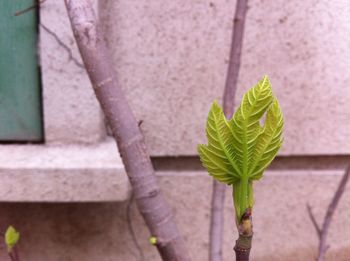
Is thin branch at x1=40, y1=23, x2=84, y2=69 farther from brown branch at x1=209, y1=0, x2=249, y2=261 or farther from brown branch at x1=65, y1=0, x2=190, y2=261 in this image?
brown branch at x1=65, y1=0, x2=190, y2=261

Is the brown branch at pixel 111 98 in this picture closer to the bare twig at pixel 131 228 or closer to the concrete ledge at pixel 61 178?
the concrete ledge at pixel 61 178

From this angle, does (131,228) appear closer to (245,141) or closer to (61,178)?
(61,178)

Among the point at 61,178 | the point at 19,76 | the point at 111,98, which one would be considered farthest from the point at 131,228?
the point at 111,98

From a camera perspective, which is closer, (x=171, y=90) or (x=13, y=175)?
(x=13, y=175)

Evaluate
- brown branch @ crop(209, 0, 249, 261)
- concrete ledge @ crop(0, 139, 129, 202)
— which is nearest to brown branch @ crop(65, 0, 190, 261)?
brown branch @ crop(209, 0, 249, 261)

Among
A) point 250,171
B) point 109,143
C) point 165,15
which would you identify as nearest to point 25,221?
point 109,143

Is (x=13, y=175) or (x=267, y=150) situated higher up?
(x=267, y=150)

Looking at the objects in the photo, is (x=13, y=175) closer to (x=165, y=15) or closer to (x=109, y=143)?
(x=109, y=143)
